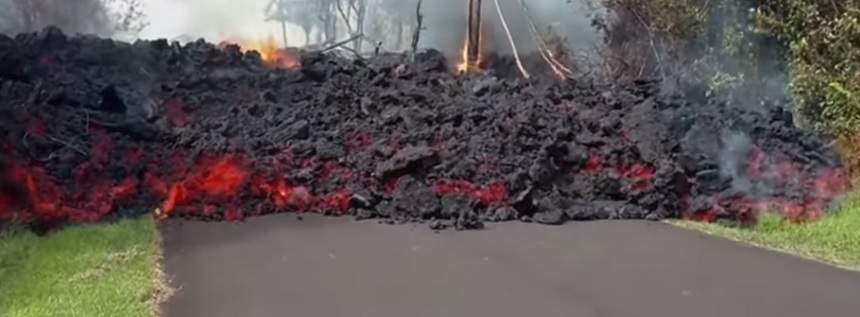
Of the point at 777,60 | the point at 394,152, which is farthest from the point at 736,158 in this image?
the point at 394,152

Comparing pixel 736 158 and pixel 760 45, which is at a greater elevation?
pixel 760 45

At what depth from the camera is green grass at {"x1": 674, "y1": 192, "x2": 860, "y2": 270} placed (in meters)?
8.63

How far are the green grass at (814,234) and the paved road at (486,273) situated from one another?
341 millimetres

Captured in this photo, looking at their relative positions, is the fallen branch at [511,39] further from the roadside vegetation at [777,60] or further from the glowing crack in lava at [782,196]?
the glowing crack in lava at [782,196]

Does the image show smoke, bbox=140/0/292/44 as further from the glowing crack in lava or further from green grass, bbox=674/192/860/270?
green grass, bbox=674/192/860/270

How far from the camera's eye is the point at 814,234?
9508 millimetres

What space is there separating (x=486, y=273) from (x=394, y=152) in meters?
3.79

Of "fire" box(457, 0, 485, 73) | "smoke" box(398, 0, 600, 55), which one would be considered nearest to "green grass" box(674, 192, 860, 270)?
"smoke" box(398, 0, 600, 55)

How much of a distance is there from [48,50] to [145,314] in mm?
9156

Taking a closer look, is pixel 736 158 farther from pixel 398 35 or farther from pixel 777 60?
pixel 398 35

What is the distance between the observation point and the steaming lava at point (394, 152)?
10.5 metres

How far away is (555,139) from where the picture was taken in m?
11.7

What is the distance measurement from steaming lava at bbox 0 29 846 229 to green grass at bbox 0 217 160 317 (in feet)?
2.92

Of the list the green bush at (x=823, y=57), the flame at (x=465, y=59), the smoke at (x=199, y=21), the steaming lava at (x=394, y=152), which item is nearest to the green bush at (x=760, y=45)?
the green bush at (x=823, y=57)
